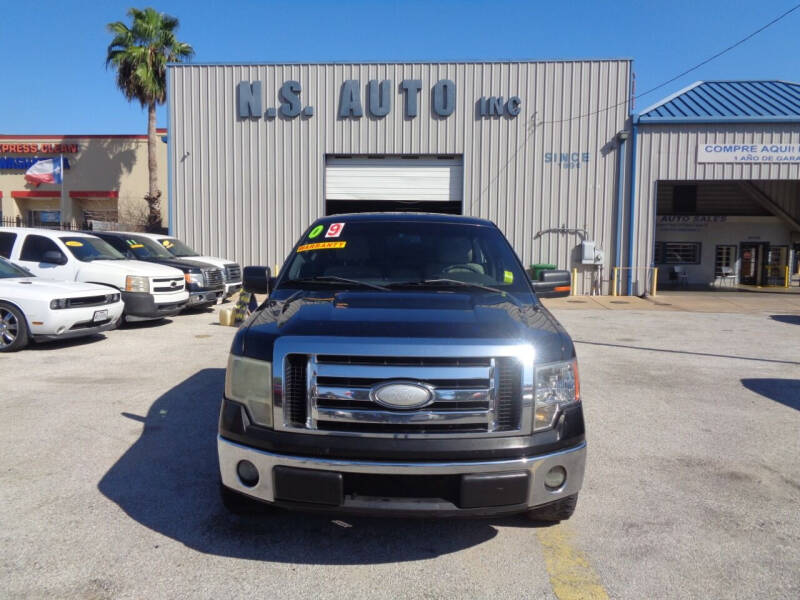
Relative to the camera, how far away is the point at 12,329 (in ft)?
26.1

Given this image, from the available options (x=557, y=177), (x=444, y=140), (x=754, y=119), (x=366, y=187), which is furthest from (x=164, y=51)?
(x=754, y=119)

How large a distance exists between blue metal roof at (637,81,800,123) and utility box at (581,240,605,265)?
411 centimetres

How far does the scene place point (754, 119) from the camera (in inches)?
694

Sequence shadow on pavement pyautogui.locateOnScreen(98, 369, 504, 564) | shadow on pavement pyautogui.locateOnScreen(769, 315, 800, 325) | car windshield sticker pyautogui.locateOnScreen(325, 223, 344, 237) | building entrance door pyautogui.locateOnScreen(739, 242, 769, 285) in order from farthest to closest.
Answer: building entrance door pyautogui.locateOnScreen(739, 242, 769, 285), shadow on pavement pyautogui.locateOnScreen(769, 315, 800, 325), car windshield sticker pyautogui.locateOnScreen(325, 223, 344, 237), shadow on pavement pyautogui.locateOnScreen(98, 369, 504, 564)

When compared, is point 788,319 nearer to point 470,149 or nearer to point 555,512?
point 470,149

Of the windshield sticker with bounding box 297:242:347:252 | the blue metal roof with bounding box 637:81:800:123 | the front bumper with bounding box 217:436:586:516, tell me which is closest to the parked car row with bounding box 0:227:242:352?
the windshield sticker with bounding box 297:242:347:252

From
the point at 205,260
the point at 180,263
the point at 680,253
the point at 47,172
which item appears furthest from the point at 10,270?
the point at 680,253

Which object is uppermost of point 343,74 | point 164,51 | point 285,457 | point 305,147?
point 164,51

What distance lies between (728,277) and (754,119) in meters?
12.3

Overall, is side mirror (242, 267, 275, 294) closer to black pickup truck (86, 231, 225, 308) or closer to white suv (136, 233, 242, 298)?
black pickup truck (86, 231, 225, 308)

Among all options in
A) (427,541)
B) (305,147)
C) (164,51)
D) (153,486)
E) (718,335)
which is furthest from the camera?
(164,51)

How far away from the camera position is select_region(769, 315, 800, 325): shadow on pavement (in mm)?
12977

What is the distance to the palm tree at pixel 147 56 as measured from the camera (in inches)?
956

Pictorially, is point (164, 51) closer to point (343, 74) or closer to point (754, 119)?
point (343, 74)
